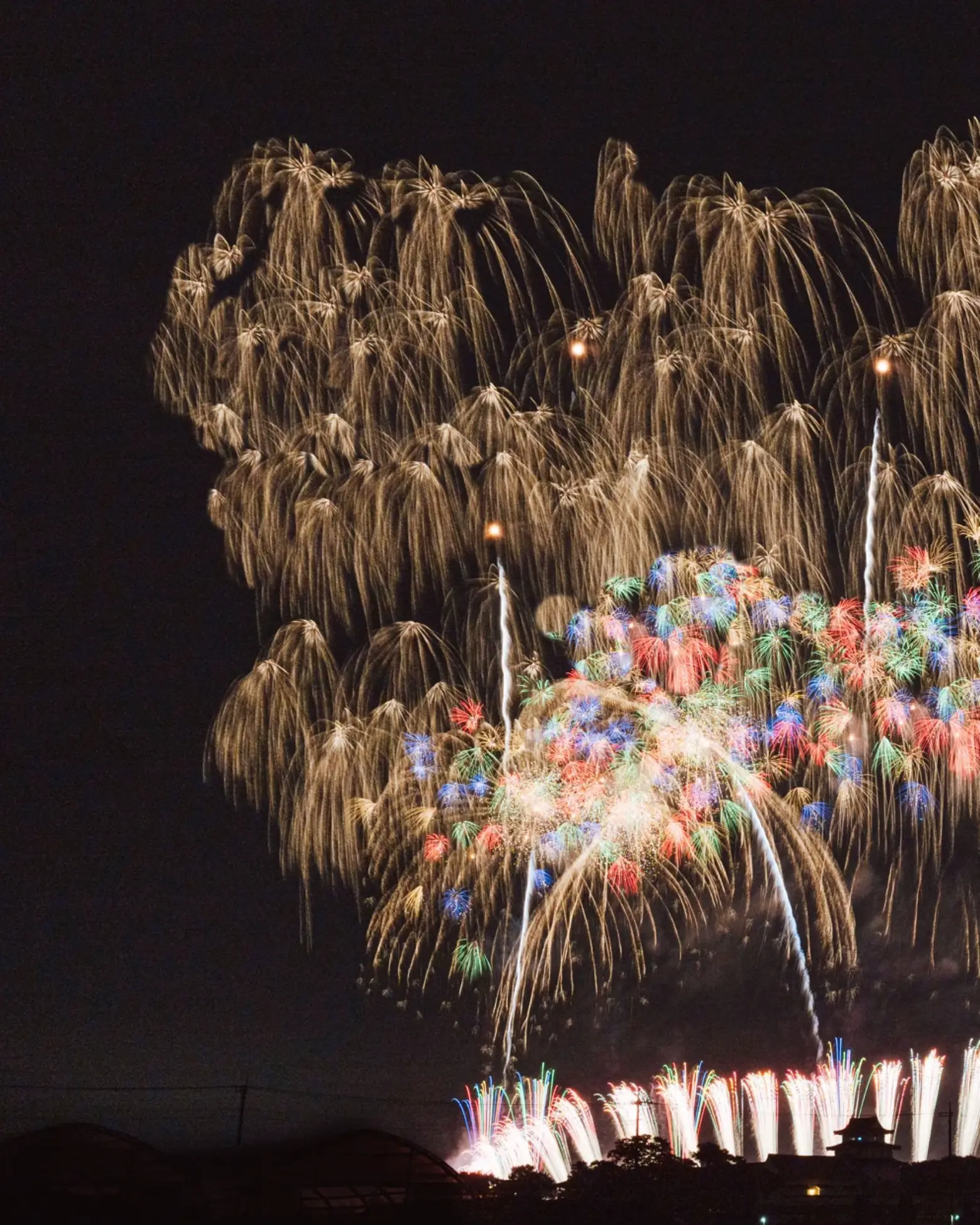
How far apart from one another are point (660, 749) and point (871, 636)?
6.70 metres

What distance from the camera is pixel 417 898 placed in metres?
46.2

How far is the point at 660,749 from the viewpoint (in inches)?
1795

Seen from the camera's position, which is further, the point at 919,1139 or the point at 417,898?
the point at 919,1139

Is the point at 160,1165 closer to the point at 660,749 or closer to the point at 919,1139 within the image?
the point at 660,749

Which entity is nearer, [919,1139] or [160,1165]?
[160,1165]

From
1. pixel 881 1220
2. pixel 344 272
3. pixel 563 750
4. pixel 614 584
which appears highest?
pixel 344 272

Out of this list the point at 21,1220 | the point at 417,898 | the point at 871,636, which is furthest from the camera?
the point at 417,898

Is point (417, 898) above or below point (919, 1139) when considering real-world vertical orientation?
above

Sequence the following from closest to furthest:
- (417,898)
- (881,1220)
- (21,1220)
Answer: (21,1220)
(417,898)
(881,1220)

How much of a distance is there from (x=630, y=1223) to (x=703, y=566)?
19.1 metres

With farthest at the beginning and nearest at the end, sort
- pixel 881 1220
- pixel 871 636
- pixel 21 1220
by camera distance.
Result: pixel 881 1220, pixel 871 636, pixel 21 1220

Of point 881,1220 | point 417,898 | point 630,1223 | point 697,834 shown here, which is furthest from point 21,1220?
point 881,1220

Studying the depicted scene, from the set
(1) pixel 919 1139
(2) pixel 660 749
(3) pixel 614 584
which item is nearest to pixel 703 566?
(3) pixel 614 584

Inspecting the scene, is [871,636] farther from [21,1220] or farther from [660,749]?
[21,1220]
